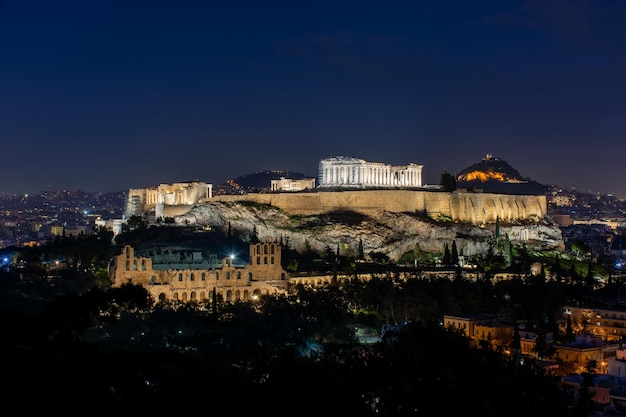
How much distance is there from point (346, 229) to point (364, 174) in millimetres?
14302

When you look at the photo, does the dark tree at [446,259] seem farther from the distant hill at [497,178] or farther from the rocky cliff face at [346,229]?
the distant hill at [497,178]

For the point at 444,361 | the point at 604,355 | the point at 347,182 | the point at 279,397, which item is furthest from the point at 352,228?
the point at 279,397

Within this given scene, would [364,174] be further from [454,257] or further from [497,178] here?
[497,178]

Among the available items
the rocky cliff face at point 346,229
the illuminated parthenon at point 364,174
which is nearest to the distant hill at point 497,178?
the illuminated parthenon at point 364,174

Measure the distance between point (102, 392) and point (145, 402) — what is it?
1000 mm

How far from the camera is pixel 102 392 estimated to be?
14.0m

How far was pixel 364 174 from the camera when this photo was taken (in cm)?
7056

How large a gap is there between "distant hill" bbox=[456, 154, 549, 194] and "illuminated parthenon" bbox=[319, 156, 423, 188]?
44.2 meters

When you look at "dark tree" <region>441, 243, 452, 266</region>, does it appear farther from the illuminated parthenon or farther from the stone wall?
the illuminated parthenon

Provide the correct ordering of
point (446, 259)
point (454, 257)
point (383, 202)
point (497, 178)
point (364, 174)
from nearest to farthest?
point (446, 259) < point (454, 257) < point (383, 202) < point (364, 174) < point (497, 178)

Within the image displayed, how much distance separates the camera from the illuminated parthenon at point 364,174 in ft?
232

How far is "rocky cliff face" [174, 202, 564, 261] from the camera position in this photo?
5591 centimetres

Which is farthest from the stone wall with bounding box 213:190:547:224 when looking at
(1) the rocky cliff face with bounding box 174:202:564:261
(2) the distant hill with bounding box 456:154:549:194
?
(2) the distant hill with bounding box 456:154:549:194

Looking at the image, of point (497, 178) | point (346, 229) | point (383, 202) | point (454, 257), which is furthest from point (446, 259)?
point (497, 178)
